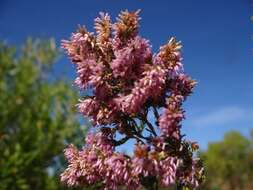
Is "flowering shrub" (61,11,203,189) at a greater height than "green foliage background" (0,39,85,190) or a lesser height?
lesser

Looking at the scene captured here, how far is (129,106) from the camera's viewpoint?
5684 millimetres

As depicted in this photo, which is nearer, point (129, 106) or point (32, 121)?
point (129, 106)

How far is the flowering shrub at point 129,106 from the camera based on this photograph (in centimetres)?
562

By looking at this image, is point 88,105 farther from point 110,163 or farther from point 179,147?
point 179,147

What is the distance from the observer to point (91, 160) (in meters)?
5.99

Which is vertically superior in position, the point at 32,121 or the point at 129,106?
the point at 32,121

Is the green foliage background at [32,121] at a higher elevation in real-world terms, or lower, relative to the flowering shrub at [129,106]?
higher

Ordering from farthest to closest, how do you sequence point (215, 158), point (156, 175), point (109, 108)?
1. point (215, 158)
2. point (109, 108)
3. point (156, 175)

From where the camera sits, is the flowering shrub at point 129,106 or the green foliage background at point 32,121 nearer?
the flowering shrub at point 129,106

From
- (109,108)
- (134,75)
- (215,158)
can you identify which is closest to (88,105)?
(109,108)

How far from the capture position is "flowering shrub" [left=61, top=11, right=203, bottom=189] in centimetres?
562

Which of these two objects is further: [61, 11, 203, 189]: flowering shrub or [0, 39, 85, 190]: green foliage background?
[0, 39, 85, 190]: green foliage background

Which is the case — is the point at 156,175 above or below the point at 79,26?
below

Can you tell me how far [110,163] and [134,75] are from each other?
1.00m
